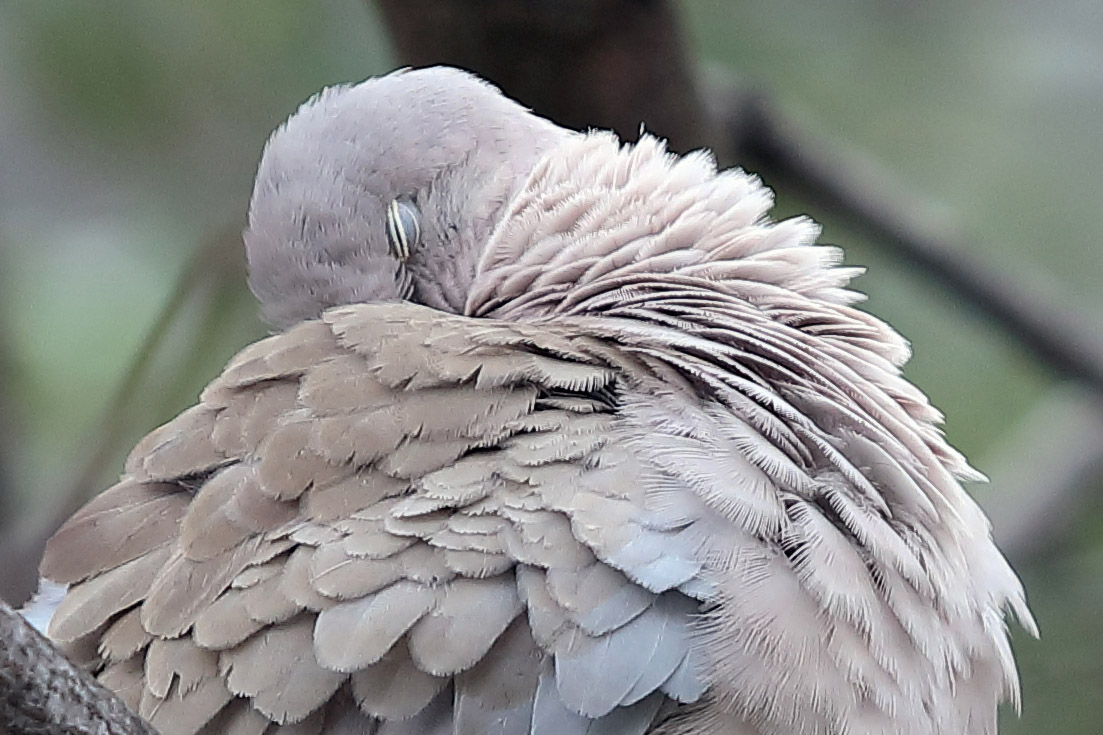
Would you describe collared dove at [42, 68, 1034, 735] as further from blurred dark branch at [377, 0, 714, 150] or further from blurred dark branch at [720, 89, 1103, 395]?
blurred dark branch at [720, 89, 1103, 395]

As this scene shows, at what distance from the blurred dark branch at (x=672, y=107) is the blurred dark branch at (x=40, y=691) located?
2.07 metres

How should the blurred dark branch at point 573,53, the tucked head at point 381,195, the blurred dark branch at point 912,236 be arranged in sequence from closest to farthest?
the tucked head at point 381,195
the blurred dark branch at point 573,53
the blurred dark branch at point 912,236

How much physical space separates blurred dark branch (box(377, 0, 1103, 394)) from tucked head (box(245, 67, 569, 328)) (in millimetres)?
809

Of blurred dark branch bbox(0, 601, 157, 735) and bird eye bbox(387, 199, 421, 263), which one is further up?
blurred dark branch bbox(0, 601, 157, 735)

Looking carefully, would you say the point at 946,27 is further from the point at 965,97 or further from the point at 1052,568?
the point at 1052,568

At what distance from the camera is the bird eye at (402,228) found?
1.93 metres

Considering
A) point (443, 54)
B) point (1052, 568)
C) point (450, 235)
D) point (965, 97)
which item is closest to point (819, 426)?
point (450, 235)

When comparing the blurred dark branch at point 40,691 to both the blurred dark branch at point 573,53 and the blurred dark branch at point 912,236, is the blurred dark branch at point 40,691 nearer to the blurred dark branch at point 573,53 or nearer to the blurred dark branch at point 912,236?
the blurred dark branch at point 573,53

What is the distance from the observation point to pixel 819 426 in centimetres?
160

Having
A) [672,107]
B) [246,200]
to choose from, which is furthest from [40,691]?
[246,200]

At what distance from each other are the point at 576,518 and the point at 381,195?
74 centimetres

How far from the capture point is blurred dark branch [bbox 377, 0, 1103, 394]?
9.11 ft

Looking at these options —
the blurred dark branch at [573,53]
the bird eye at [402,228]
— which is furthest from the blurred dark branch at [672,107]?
the bird eye at [402,228]

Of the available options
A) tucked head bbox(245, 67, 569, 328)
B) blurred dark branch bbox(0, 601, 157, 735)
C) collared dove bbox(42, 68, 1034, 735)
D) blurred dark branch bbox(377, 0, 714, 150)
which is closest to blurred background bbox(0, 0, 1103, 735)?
blurred dark branch bbox(377, 0, 714, 150)
